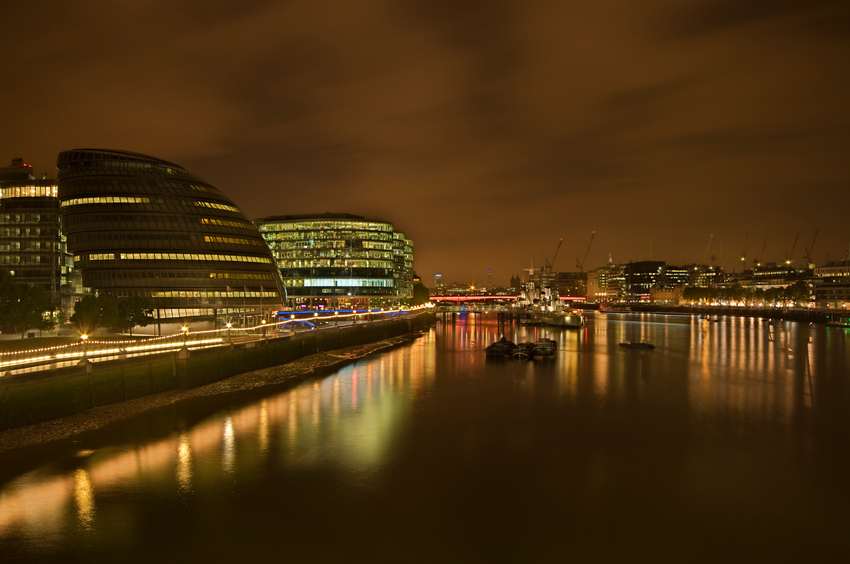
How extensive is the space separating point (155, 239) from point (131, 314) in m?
21.5

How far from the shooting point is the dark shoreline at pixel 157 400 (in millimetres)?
25938

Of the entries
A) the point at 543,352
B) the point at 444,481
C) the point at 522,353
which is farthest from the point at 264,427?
the point at 543,352

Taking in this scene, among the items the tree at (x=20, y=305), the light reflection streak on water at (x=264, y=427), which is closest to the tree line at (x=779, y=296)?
the light reflection streak on water at (x=264, y=427)

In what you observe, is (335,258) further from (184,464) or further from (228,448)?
(184,464)

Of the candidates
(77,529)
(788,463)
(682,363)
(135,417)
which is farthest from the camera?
(682,363)

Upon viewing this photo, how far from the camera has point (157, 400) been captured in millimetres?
34719

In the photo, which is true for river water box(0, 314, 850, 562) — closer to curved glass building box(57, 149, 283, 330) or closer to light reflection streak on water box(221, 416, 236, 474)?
light reflection streak on water box(221, 416, 236, 474)

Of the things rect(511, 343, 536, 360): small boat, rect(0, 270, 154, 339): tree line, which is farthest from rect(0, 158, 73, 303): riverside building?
rect(511, 343, 536, 360): small boat

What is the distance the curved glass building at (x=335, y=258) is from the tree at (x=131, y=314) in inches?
3505

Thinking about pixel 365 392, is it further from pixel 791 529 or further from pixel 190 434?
pixel 791 529

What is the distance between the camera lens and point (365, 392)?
41.5 m

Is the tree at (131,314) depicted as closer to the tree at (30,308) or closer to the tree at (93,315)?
the tree at (93,315)

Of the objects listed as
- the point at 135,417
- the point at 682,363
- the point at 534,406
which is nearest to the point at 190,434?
the point at 135,417

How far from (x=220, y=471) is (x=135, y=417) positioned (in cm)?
1080
